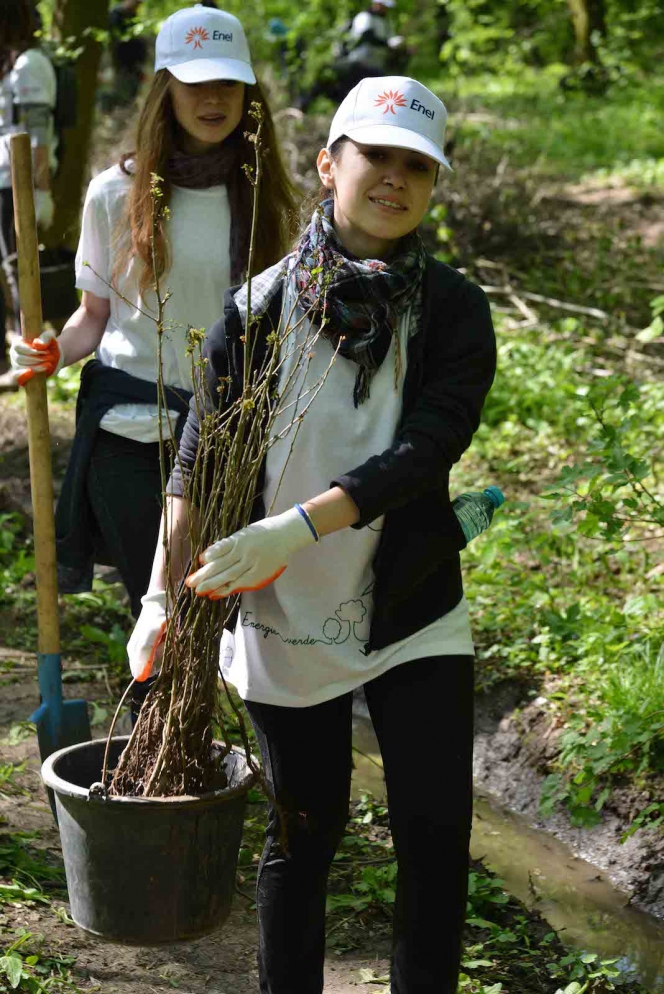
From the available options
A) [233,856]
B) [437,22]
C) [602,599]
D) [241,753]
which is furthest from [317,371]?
[437,22]

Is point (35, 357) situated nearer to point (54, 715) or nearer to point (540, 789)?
point (54, 715)

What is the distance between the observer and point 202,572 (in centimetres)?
213

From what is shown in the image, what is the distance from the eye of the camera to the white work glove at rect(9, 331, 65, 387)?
9.89ft

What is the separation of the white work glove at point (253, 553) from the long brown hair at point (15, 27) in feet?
17.5

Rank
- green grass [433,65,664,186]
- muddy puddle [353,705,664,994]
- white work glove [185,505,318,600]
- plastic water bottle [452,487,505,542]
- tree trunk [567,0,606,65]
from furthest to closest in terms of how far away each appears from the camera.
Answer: tree trunk [567,0,606,65] → green grass [433,65,664,186] → muddy puddle [353,705,664,994] → plastic water bottle [452,487,505,542] → white work glove [185,505,318,600]

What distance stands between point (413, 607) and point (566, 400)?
14.4 feet

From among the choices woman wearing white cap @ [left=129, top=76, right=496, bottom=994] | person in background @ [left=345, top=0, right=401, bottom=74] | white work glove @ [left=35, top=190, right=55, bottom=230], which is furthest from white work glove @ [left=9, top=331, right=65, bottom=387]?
person in background @ [left=345, top=0, right=401, bottom=74]

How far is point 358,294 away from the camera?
→ 226 cm

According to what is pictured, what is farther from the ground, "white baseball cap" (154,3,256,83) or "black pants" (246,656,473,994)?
"white baseball cap" (154,3,256,83)

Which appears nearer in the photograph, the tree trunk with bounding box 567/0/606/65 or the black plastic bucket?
the black plastic bucket

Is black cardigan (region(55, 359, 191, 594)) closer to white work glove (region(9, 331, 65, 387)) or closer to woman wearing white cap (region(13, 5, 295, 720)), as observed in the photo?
woman wearing white cap (region(13, 5, 295, 720))

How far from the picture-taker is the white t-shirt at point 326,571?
2.28 meters

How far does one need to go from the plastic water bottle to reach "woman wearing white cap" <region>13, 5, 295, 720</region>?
92 centimetres

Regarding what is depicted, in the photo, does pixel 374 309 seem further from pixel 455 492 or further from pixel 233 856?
pixel 455 492
